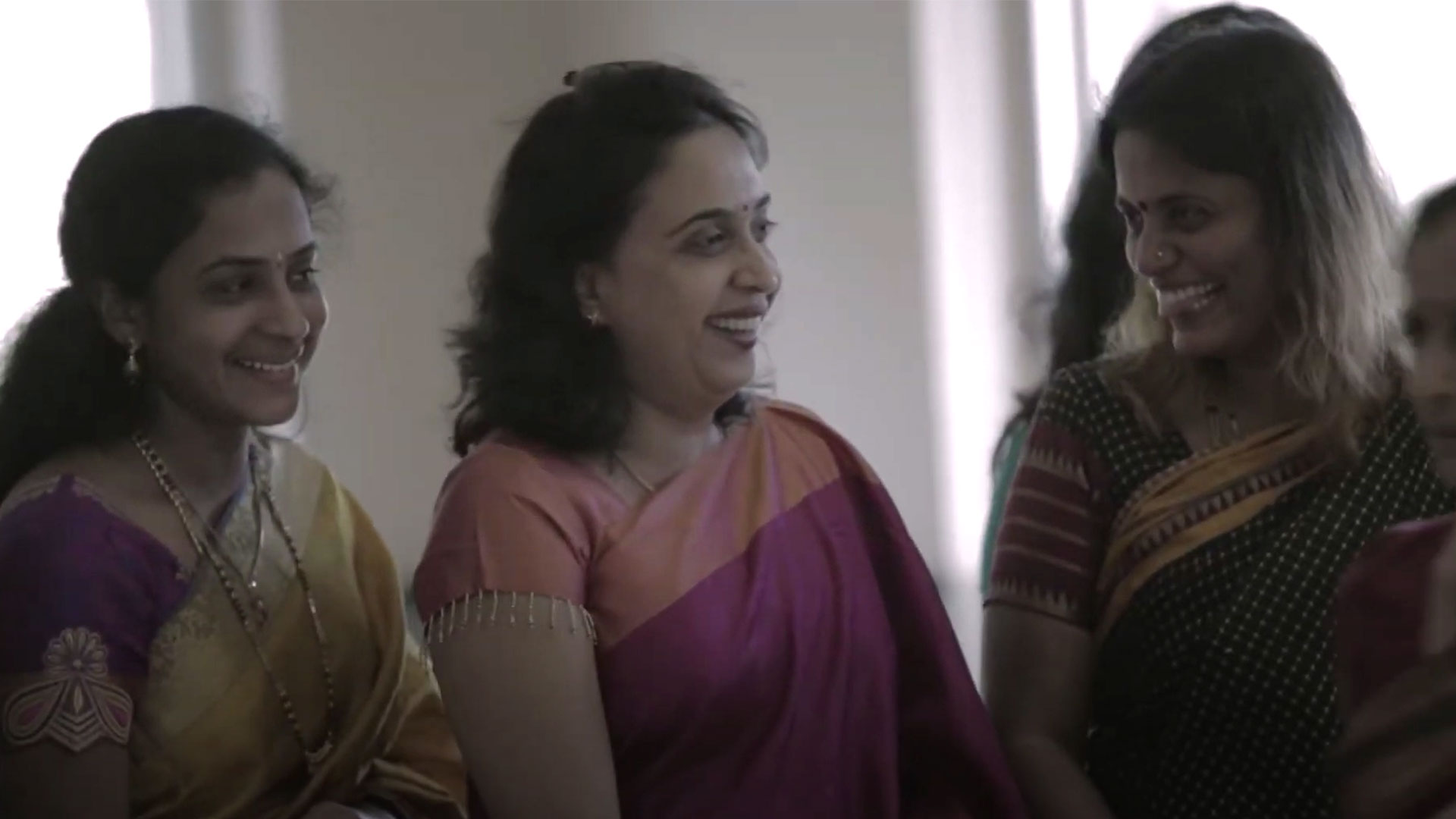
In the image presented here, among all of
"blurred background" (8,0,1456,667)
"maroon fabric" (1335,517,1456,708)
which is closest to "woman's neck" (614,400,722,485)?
"maroon fabric" (1335,517,1456,708)

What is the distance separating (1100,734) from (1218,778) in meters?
0.17

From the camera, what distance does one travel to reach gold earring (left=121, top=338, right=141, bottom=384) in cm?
204

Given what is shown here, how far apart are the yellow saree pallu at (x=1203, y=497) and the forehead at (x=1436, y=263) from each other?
44 cm

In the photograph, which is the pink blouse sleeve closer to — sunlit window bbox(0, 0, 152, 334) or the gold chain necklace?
the gold chain necklace

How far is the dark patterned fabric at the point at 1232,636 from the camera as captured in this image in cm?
181

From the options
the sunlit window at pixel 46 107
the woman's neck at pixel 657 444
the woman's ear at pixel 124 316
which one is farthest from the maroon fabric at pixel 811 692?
the sunlit window at pixel 46 107

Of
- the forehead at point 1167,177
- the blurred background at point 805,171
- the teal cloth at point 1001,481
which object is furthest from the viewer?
the blurred background at point 805,171

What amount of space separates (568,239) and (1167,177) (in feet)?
2.00

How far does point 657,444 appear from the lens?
1.97 meters

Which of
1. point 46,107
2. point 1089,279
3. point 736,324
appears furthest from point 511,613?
point 46,107

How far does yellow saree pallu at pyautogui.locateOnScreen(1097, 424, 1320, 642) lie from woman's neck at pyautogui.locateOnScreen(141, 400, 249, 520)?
977 millimetres

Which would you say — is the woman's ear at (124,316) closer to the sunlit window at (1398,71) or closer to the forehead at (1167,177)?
the forehead at (1167,177)

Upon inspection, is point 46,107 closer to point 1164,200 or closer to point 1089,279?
point 1089,279

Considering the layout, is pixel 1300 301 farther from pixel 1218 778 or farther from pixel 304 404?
pixel 304 404
